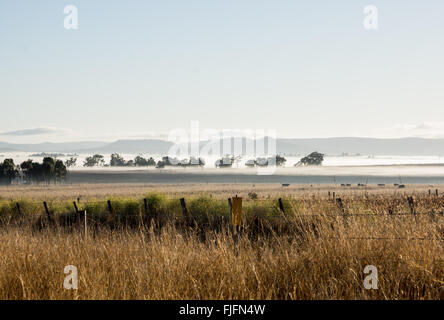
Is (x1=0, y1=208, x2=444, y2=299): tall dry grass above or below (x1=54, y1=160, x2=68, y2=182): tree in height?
above

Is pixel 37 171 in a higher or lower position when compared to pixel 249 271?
lower

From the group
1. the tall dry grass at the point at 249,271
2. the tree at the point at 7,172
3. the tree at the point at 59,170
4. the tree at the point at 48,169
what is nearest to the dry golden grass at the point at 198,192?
the tall dry grass at the point at 249,271

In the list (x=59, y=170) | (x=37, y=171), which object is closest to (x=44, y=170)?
(x=37, y=171)

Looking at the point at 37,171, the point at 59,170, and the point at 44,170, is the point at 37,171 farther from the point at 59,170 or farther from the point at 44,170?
the point at 59,170

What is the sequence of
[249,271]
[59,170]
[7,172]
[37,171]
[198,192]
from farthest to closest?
[7,172]
[59,170]
[37,171]
[198,192]
[249,271]

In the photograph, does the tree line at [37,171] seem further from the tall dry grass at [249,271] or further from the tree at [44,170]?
the tall dry grass at [249,271]

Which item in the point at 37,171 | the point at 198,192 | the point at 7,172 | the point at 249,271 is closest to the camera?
the point at 249,271

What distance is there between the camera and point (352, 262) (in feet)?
24.5

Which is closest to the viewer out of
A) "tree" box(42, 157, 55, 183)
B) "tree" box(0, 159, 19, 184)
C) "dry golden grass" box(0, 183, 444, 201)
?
"dry golden grass" box(0, 183, 444, 201)

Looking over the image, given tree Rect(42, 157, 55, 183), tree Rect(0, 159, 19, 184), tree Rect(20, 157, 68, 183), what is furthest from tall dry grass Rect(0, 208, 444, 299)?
tree Rect(0, 159, 19, 184)

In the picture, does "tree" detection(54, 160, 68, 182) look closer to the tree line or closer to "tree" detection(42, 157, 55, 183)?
the tree line

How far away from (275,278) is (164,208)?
62.0 ft
